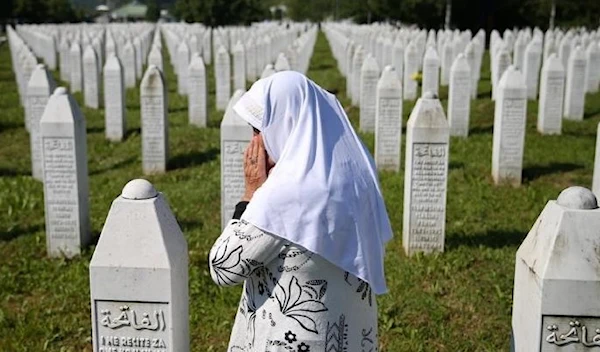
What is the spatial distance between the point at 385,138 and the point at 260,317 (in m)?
7.85

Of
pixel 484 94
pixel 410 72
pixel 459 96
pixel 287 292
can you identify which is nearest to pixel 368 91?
pixel 459 96

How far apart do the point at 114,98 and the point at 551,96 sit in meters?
7.24

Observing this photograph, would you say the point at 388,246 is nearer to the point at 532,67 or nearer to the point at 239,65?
the point at 532,67

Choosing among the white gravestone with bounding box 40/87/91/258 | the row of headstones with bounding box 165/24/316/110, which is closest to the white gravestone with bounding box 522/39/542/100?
the row of headstones with bounding box 165/24/316/110

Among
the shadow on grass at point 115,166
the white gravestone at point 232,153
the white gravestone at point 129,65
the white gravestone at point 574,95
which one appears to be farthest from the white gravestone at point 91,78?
the white gravestone at point 232,153

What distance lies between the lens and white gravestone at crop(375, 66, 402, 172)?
10.1 meters

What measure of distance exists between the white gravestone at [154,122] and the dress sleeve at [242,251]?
8.31 meters

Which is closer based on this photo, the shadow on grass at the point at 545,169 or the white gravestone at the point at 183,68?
the shadow on grass at the point at 545,169

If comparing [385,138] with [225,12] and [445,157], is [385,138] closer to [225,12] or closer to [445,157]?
[445,157]

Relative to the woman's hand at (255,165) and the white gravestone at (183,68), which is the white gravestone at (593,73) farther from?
the woman's hand at (255,165)

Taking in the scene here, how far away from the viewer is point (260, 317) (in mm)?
2781

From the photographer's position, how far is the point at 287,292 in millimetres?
2713

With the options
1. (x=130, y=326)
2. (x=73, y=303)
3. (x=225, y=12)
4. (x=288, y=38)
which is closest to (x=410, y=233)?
(x=73, y=303)

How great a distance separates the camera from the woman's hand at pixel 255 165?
2.77 m
